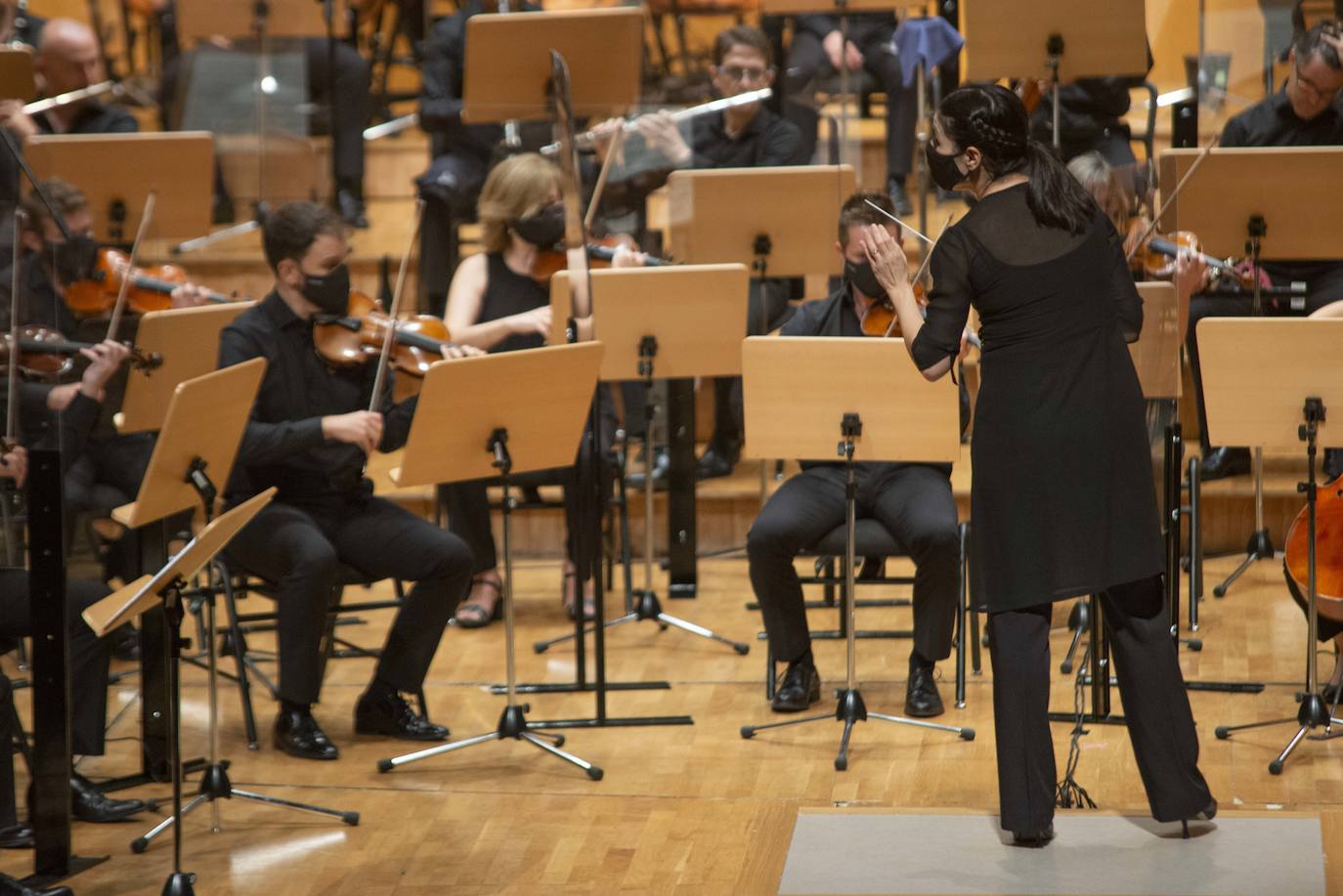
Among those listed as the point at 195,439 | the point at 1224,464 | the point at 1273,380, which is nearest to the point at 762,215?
the point at 1224,464

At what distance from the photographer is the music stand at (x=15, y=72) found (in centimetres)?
504

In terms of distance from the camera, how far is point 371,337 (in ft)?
13.5

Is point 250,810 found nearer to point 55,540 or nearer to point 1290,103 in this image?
point 55,540

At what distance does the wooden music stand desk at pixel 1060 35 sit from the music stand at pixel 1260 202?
20.3 inches

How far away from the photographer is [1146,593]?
9.48 feet

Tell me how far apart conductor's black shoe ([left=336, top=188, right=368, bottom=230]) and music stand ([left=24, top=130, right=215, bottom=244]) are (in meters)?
1.22

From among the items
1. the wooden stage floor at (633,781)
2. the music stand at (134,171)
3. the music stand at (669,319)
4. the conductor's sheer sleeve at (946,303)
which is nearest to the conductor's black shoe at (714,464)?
the wooden stage floor at (633,781)

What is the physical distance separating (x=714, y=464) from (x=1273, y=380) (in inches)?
91.5

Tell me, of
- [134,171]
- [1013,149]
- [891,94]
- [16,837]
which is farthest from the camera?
[891,94]

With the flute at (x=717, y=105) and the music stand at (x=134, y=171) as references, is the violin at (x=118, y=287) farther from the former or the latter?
the flute at (x=717, y=105)

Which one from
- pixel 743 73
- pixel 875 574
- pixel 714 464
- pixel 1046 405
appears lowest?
pixel 875 574

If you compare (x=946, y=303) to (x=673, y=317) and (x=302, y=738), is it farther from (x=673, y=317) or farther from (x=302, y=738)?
(x=302, y=738)

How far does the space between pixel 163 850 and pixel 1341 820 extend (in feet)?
7.16

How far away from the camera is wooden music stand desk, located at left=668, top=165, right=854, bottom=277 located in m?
4.71
